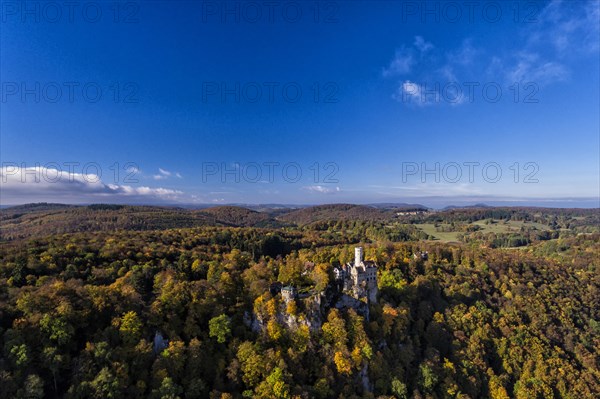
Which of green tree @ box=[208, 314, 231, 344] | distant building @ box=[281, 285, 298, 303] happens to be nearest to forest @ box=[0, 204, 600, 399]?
green tree @ box=[208, 314, 231, 344]

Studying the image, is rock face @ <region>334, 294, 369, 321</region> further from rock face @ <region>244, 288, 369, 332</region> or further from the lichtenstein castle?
the lichtenstein castle

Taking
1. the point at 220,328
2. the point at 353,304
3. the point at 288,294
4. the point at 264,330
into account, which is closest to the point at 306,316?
the point at 288,294

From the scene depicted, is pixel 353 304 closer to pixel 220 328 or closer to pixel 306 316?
pixel 306 316

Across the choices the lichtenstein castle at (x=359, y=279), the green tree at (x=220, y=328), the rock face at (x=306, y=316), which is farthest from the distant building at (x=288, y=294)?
the lichtenstein castle at (x=359, y=279)

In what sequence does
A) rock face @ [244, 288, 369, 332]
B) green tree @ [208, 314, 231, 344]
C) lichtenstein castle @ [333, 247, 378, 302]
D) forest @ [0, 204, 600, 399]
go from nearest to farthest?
forest @ [0, 204, 600, 399] → green tree @ [208, 314, 231, 344] → rock face @ [244, 288, 369, 332] → lichtenstein castle @ [333, 247, 378, 302]

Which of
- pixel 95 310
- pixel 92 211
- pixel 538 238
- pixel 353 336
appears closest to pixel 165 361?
pixel 95 310
